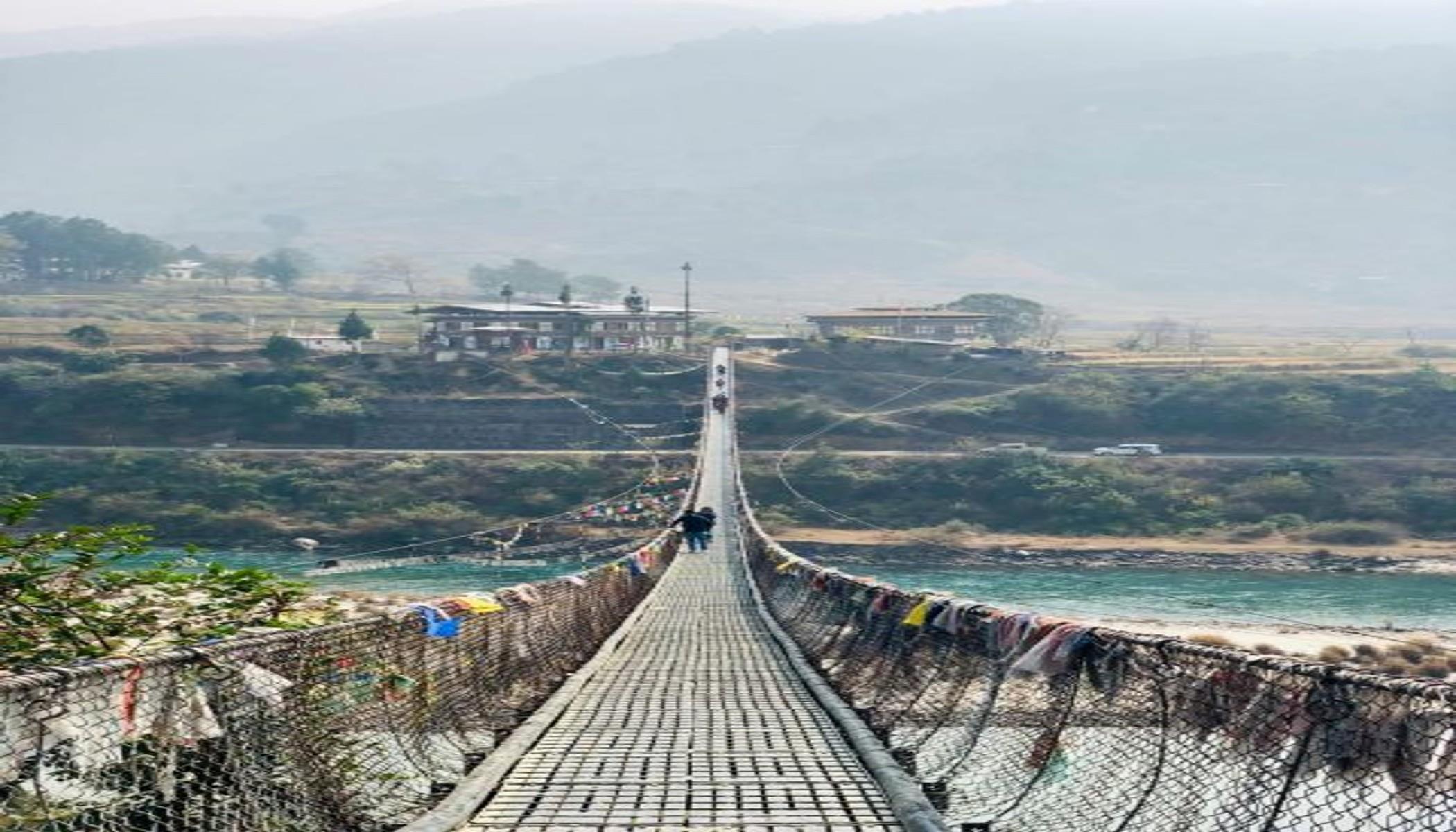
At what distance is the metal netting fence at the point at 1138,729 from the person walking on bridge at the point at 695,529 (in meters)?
16.1

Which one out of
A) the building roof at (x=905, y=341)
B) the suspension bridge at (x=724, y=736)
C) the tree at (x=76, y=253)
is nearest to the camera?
the suspension bridge at (x=724, y=736)

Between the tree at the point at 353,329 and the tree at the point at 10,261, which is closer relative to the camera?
the tree at the point at 353,329

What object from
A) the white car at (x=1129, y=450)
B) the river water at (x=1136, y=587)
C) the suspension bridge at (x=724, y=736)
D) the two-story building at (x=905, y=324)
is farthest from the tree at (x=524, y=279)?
the suspension bridge at (x=724, y=736)

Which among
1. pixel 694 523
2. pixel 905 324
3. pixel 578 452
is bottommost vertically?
pixel 578 452

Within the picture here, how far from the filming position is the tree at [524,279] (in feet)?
508

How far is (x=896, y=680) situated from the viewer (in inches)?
368

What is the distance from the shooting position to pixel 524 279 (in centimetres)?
15650

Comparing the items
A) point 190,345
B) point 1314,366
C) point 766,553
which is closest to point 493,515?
point 190,345

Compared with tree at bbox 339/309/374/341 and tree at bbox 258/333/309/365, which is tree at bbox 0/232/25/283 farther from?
tree at bbox 258/333/309/365

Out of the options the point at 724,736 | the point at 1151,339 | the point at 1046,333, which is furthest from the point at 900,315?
the point at 724,736

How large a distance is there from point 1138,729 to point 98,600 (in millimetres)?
6016

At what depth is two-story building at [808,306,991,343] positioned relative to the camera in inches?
3270

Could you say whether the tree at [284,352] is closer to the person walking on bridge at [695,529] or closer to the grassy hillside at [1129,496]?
the grassy hillside at [1129,496]

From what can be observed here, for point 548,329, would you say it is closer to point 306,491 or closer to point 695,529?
point 306,491
